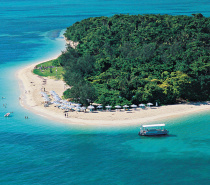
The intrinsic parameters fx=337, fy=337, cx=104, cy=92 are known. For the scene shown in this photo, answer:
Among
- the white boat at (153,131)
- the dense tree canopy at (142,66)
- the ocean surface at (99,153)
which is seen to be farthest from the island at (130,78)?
the white boat at (153,131)

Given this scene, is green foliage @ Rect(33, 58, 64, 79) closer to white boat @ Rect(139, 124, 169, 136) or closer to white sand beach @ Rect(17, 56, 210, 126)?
white sand beach @ Rect(17, 56, 210, 126)

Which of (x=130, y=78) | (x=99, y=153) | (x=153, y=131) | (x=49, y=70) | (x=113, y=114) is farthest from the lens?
(x=49, y=70)

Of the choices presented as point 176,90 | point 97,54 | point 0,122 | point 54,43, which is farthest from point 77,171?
point 54,43

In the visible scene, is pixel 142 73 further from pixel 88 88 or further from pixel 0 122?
pixel 0 122

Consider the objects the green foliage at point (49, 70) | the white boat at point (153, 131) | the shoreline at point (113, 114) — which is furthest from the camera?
the green foliage at point (49, 70)

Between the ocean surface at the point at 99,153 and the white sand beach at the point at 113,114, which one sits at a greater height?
the white sand beach at the point at 113,114

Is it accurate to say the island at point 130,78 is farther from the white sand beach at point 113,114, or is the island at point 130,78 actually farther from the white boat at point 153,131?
the white boat at point 153,131

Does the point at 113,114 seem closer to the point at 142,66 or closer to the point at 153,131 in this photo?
the point at 153,131

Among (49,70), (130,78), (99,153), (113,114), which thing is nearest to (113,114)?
(113,114)
